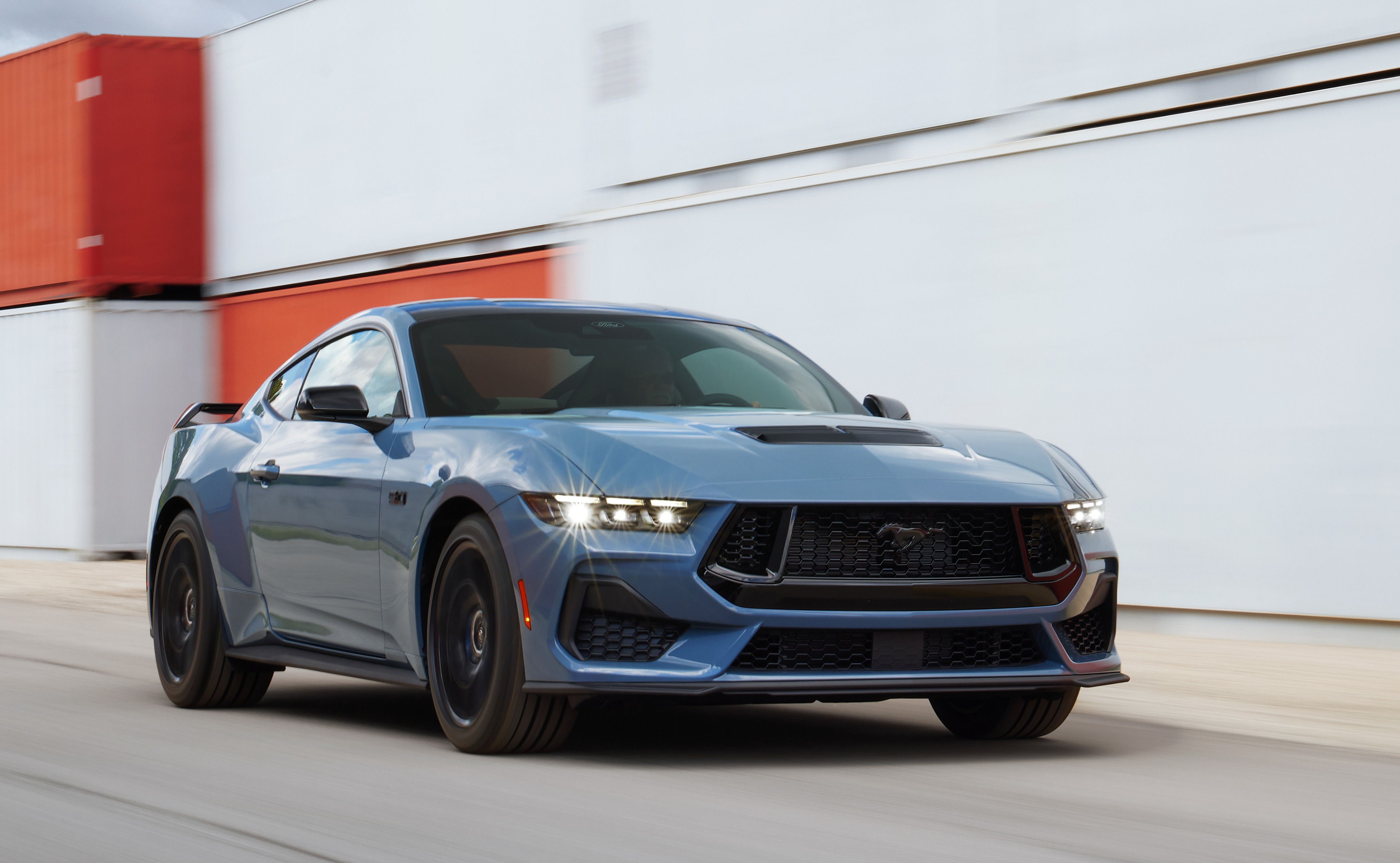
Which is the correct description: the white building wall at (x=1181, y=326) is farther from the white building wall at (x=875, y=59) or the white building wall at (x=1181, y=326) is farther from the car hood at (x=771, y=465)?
the car hood at (x=771, y=465)

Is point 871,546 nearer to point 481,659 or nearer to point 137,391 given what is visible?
point 481,659

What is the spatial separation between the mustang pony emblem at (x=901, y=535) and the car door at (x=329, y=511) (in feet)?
5.96

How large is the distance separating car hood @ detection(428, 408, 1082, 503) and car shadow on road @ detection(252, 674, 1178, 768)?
651 millimetres

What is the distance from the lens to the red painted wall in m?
18.4

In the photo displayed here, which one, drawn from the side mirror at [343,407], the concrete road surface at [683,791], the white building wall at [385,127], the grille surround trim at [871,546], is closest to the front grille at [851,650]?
the grille surround trim at [871,546]

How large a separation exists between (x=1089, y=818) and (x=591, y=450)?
5.70 feet

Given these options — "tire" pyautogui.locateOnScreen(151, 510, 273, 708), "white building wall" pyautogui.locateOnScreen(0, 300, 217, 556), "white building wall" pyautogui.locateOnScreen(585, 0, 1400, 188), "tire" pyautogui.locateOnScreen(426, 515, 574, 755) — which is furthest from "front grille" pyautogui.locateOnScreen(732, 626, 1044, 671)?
"white building wall" pyautogui.locateOnScreen(0, 300, 217, 556)

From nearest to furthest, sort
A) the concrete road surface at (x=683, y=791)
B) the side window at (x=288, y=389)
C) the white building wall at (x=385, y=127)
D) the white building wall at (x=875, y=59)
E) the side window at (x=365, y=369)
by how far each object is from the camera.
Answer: the concrete road surface at (x=683, y=791) → the side window at (x=365, y=369) → the side window at (x=288, y=389) → the white building wall at (x=875, y=59) → the white building wall at (x=385, y=127)

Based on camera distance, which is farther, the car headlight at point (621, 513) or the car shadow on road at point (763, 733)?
the car shadow on road at point (763, 733)

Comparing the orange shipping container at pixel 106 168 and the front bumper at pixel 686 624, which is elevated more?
the orange shipping container at pixel 106 168

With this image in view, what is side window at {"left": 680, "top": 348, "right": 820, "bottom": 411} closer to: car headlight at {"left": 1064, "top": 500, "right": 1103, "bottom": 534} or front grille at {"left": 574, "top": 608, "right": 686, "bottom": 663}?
car headlight at {"left": 1064, "top": 500, "right": 1103, "bottom": 534}

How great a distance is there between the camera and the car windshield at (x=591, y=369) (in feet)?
20.5

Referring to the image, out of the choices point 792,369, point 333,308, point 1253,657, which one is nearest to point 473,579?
point 792,369

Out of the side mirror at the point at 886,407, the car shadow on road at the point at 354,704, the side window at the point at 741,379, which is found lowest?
the car shadow on road at the point at 354,704
